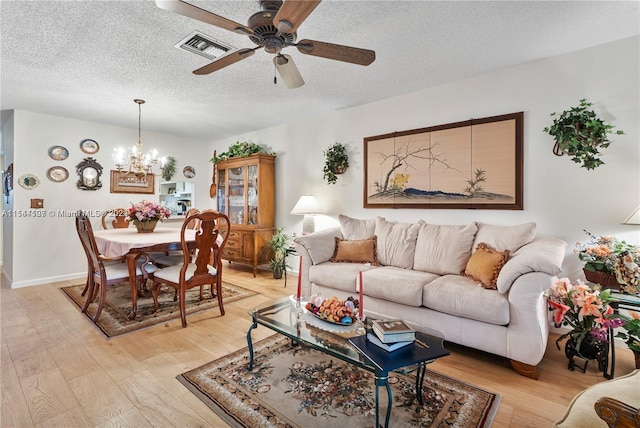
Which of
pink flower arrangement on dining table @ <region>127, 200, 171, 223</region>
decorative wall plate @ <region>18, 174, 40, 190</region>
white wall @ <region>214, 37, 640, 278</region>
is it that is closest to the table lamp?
white wall @ <region>214, 37, 640, 278</region>

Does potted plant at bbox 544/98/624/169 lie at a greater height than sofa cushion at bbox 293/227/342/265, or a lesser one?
greater

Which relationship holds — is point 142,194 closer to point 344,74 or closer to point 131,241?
point 131,241

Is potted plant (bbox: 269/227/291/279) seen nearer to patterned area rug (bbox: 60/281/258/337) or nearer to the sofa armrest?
patterned area rug (bbox: 60/281/258/337)

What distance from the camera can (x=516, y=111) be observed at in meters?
2.87

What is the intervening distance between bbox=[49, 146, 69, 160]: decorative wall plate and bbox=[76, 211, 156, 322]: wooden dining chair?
2115 millimetres

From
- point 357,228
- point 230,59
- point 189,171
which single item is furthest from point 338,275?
A: point 189,171

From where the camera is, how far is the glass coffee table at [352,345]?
1.39 metres

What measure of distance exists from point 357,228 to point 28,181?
4.49 meters

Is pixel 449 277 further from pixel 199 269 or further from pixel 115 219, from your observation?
pixel 115 219

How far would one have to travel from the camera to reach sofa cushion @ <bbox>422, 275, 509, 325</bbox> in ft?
6.72

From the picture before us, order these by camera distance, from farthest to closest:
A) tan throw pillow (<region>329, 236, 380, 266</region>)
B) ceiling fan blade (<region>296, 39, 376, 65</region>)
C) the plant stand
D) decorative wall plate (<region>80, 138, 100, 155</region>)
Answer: decorative wall plate (<region>80, 138, 100, 155</region>) → tan throw pillow (<region>329, 236, 380, 266</region>) → the plant stand → ceiling fan blade (<region>296, 39, 376, 65</region>)

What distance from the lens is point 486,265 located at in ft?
Answer: 7.64

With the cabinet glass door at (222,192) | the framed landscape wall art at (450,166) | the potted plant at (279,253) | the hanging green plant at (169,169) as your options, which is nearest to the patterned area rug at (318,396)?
the framed landscape wall art at (450,166)

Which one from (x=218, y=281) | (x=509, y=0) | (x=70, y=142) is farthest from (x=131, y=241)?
(x=509, y=0)
